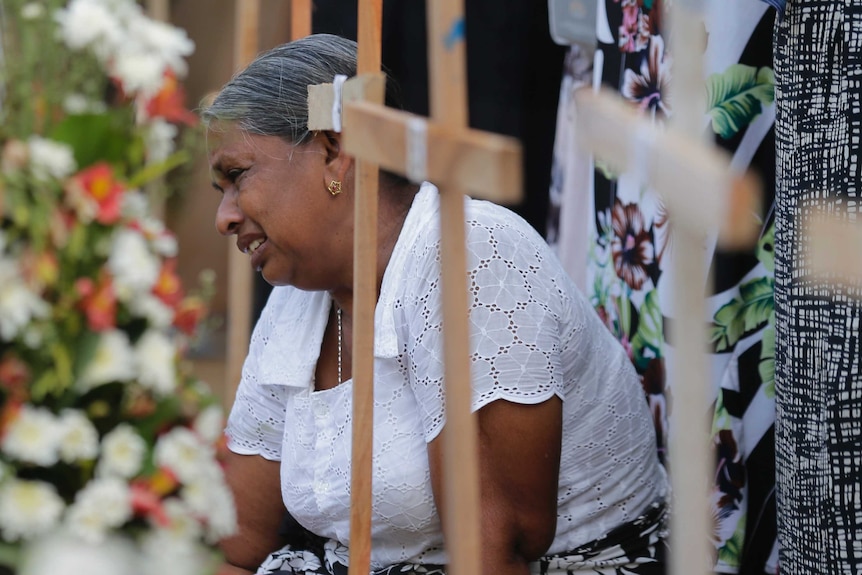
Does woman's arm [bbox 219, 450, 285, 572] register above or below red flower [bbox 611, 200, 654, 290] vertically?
below

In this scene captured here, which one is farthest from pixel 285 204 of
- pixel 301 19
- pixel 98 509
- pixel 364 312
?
pixel 98 509

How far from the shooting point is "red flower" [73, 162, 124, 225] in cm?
92

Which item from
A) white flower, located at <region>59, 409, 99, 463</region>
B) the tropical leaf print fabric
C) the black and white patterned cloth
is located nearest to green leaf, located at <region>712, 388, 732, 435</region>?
the tropical leaf print fabric

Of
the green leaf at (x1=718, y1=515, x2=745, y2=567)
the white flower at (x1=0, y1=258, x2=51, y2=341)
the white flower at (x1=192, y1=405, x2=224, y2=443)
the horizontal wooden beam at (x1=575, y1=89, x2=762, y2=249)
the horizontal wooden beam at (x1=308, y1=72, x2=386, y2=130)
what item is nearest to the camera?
the horizontal wooden beam at (x1=575, y1=89, x2=762, y2=249)

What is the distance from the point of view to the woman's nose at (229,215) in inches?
64.9

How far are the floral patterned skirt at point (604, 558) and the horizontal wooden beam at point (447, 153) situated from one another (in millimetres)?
779

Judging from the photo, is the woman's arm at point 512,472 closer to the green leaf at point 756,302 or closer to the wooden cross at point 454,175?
the green leaf at point 756,302

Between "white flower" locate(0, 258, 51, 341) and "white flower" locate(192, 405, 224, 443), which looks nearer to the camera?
"white flower" locate(0, 258, 51, 341)

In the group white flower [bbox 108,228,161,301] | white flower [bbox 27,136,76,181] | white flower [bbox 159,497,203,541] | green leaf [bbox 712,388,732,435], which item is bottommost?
green leaf [bbox 712,388,732,435]

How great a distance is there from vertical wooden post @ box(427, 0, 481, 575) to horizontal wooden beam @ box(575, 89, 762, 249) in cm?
12

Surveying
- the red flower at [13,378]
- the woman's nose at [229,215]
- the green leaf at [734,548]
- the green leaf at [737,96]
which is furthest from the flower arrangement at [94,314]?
the green leaf at [734,548]

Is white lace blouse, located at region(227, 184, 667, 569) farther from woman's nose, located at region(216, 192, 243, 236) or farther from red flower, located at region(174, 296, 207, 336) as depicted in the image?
red flower, located at region(174, 296, 207, 336)

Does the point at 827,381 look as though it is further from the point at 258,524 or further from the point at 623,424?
the point at 258,524

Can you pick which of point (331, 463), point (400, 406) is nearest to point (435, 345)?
point (400, 406)
